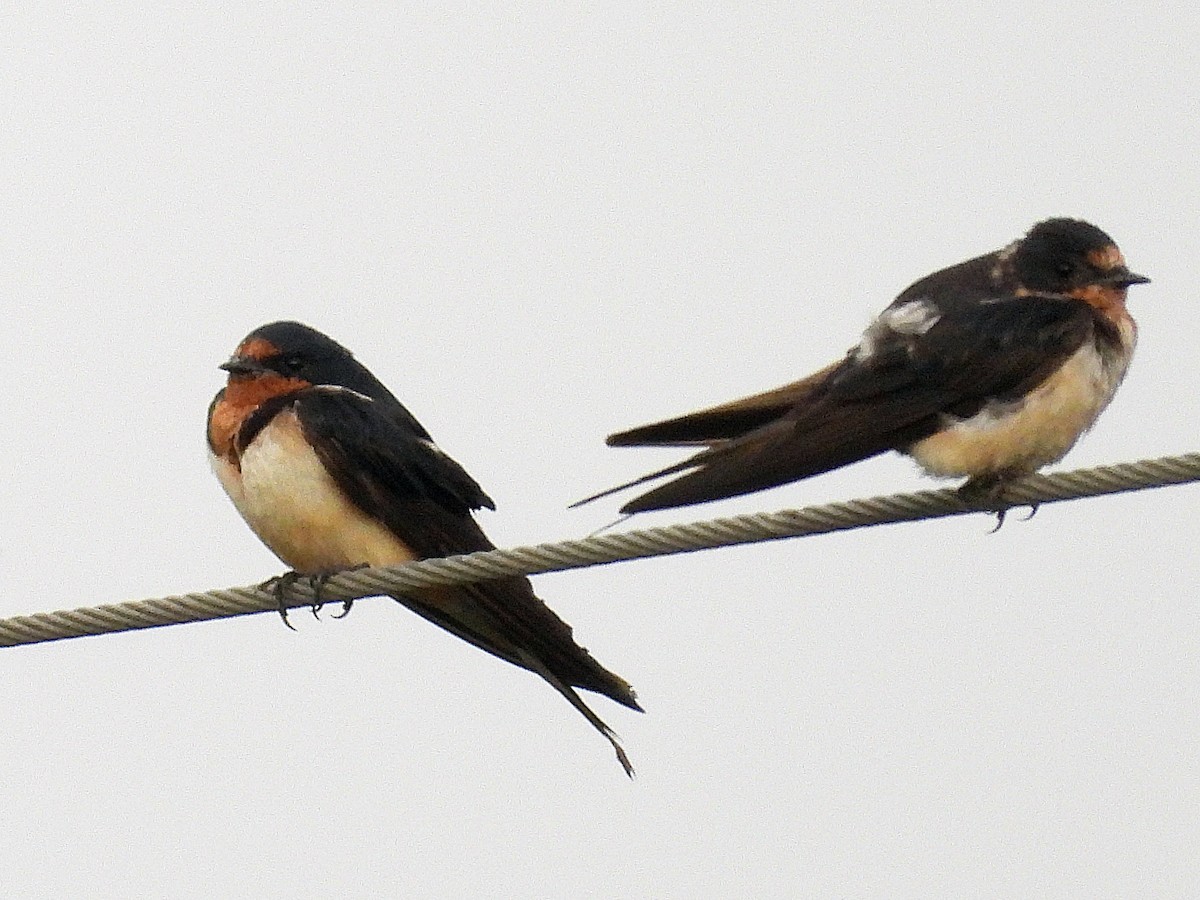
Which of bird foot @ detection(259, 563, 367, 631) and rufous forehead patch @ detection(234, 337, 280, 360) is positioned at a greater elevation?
rufous forehead patch @ detection(234, 337, 280, 360)

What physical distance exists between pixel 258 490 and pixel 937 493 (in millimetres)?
1556

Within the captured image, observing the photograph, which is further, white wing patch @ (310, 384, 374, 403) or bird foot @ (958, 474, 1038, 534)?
white wing patch @ (310, 384, 374, 403)

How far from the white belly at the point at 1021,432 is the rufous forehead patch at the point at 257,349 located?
59.7 inches

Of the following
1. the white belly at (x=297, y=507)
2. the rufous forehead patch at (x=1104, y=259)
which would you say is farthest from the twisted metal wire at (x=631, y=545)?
the rufous forehead patch at (x=1104, y=259)

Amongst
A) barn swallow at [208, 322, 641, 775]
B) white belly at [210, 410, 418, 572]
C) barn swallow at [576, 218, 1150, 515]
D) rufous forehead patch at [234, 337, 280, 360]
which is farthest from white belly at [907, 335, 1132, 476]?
rufous forehead patch at [234, 337, 280, 360]

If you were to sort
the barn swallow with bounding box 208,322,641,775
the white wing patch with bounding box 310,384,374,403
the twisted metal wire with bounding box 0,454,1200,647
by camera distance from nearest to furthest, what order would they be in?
the twisted metal wire with bounding box 0,454,1200,647 → the barn swallow with bounding box 208,322,641,775 → the white wing patch with bounding box 310,384,374,403

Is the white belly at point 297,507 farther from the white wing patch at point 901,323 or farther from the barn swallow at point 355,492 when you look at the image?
the white wing patch at point 901,323

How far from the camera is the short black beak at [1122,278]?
5850 mm

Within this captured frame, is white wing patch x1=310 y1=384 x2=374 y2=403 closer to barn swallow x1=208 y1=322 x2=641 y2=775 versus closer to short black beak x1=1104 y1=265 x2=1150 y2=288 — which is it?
barn swallow x1=208 y1=322 x2=641 y2=775

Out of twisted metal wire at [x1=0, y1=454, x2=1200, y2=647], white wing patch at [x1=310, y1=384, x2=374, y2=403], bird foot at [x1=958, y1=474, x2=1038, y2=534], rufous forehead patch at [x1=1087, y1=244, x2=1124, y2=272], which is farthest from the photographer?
white wing patch at [x1=310, y1=384, x2=374, y2=403]

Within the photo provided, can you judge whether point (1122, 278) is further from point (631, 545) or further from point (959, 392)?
point (631, 545)

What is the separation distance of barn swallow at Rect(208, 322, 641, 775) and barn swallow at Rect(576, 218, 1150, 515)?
19.3 inches

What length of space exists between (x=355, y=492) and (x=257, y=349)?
1.56 ft

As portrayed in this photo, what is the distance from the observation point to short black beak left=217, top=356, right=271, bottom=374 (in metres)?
6.11
